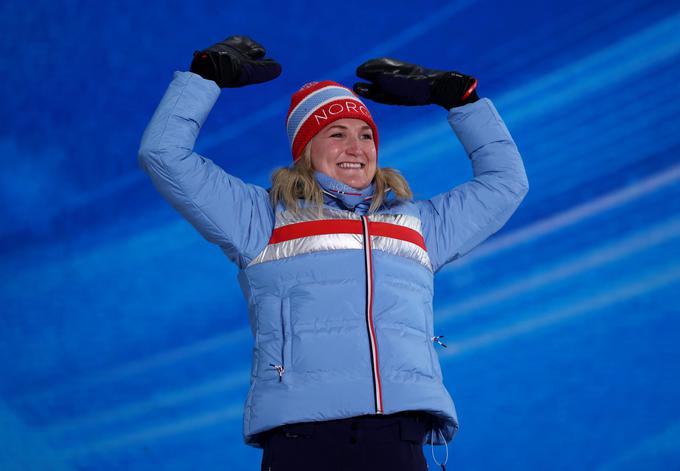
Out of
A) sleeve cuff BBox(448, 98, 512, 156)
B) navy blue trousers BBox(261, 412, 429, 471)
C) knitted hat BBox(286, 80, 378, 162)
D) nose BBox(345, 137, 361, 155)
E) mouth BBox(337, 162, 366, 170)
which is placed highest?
knitted hat BBox(286, 80, 378, 162)

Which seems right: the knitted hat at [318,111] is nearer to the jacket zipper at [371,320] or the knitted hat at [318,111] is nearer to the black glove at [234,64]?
the black glove at [234,64]

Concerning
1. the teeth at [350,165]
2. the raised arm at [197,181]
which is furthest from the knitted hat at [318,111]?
the raised arm at [197,181]

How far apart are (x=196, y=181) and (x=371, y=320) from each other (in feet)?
1.45

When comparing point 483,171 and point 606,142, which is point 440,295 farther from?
point 483,171

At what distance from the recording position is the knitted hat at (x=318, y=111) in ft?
7.06

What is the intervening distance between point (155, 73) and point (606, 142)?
1.86 m

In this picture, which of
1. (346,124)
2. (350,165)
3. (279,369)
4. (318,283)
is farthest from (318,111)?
(279,369)

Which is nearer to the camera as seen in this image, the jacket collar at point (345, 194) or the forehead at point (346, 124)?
the jacket collar at point (345, 194)

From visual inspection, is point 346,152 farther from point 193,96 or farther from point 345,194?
point 193,96

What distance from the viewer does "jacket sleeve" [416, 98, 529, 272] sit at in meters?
2.03

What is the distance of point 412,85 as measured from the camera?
2.24 meters

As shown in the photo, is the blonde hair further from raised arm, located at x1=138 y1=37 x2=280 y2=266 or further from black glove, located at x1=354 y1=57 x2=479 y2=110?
black glove, located at x1=354 y1=57 x2=479 y2=110

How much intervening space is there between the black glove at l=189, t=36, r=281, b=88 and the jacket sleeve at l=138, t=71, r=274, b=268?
2.2 inches

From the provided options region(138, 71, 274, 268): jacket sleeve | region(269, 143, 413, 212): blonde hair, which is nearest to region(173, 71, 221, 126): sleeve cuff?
region(138, 71, 274, 268): jacket sleeve
